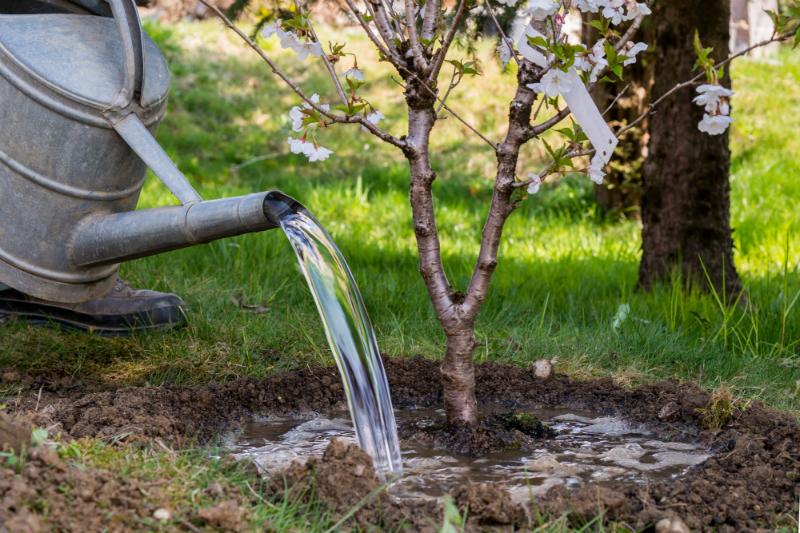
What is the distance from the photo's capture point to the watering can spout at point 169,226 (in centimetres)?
220

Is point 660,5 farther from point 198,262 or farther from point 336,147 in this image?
point 336,147

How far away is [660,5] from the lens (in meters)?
3.84

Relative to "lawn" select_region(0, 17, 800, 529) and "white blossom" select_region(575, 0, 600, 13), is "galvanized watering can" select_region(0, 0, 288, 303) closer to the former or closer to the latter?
"lawn" select_region(0, 17, 800, 529)

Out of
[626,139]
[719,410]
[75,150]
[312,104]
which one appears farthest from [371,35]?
[626,139]

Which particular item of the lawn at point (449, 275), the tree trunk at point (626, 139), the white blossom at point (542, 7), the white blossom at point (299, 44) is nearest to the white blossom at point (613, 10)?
the white blossom at point (542, 7)

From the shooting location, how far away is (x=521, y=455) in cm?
241

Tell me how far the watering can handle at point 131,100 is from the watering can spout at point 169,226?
123 millimetres

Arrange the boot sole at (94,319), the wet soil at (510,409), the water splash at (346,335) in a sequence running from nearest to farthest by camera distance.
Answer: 1. the wet soil at (510,409)
2. the water splash at (346,335)
3. the boot sole at (94,319)

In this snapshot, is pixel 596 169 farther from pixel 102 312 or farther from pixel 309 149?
pixel 102 312

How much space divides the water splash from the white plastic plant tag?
629 millimetres

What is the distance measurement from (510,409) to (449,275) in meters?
1.30

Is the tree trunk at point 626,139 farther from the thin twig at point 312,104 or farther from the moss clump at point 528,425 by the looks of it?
the thin twig at point 312,104

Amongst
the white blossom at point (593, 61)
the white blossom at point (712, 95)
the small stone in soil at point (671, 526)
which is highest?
the white blossom at point (593, 61)

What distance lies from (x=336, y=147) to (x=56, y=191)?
4314mm
